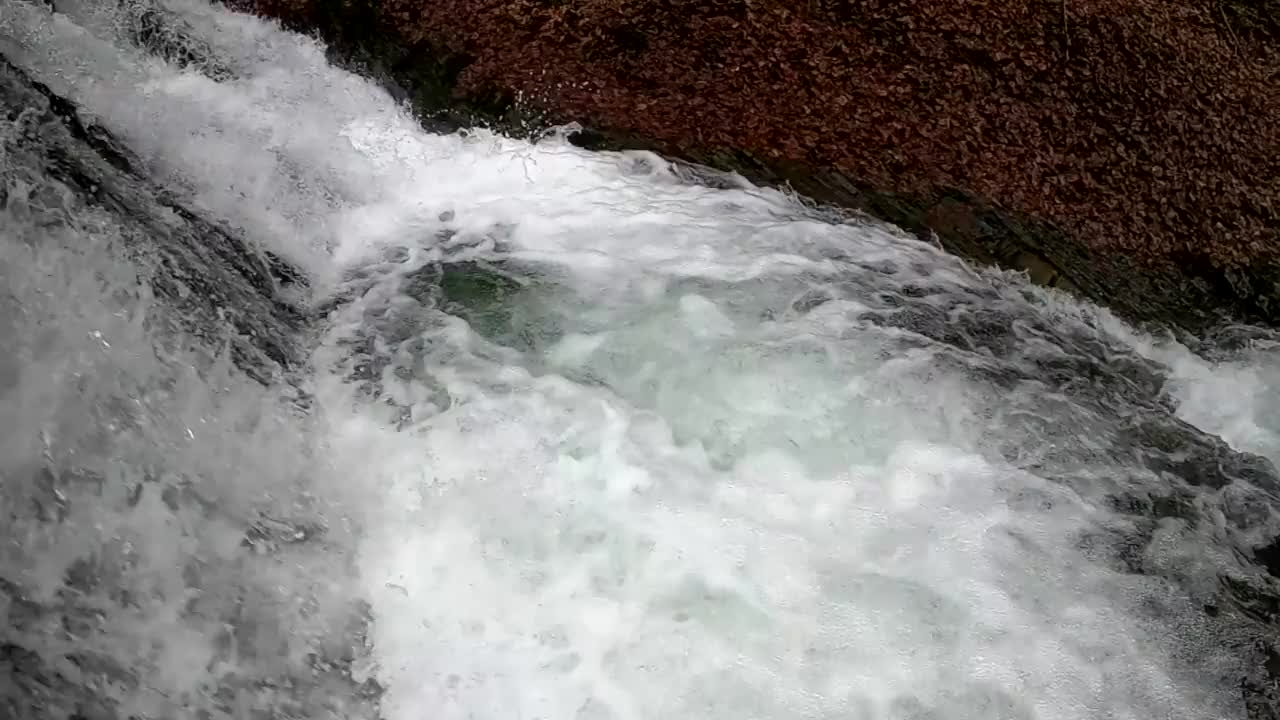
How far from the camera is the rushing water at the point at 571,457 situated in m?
2.39

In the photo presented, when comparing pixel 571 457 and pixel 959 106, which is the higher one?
pixel 959 106

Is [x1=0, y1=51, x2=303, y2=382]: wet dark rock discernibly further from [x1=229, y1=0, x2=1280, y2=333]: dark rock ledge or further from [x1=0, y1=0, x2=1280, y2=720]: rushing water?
[x1=229, y1=0, x2=1280, y2=333]: dark rock ledge

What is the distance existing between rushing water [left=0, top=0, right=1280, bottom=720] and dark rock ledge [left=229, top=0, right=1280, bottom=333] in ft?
0.55

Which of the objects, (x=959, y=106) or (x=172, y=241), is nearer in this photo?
(x=172, y=241)

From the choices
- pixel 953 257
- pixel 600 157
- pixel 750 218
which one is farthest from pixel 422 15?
pixel 953 257

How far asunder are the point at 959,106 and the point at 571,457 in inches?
77.1

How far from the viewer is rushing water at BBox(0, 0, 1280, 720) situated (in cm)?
239

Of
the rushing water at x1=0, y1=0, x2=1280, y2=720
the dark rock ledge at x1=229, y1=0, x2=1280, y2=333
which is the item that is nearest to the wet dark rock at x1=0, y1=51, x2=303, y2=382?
the rushing water at x1=0, y1=0, x2=1280, y2=720

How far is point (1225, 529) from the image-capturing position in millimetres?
2904

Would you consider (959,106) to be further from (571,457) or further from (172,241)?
(172,241)

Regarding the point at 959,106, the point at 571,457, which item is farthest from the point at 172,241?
the point at 959,106

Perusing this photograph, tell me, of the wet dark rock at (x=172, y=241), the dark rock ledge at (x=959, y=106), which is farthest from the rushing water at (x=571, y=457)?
the dark rock ledge at (x=959, y=106)

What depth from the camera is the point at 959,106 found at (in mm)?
3580

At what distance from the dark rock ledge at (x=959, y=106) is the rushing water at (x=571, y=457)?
0.17 m
